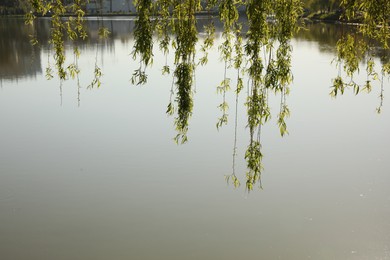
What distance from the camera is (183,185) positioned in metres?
6.14

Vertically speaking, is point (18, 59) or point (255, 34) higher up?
point (255, 34)

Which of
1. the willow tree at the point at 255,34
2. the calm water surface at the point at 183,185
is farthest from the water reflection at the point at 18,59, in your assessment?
the willow tree at the point at 255,34

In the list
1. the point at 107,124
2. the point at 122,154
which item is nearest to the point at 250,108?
the point at 122,154

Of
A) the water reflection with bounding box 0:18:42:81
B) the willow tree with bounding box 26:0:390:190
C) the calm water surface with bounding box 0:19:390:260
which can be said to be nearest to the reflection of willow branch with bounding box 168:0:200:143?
the willow tree with bounding box 26:0:390:190

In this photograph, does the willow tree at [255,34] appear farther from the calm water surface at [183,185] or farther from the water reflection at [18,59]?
the water reflection at [18,59]

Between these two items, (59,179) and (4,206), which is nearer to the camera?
(4,206)

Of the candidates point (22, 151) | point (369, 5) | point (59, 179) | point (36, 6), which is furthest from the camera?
point (22, 151)

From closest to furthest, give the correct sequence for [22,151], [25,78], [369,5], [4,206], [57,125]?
[369,5] < [4,206] < [22,151] < [57,125] < [25,78]

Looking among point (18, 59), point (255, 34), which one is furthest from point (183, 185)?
point (18, 59)

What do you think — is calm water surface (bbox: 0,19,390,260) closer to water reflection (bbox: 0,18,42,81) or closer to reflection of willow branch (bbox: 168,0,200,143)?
reflection of willow branch (bbox: 168,0,200,143)

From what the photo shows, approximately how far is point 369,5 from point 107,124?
6.44 m

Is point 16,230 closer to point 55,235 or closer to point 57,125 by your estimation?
point 55,235

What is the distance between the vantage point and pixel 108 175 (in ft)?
21.0

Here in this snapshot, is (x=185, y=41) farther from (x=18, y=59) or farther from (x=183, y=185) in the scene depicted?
(x=18, y=59)
